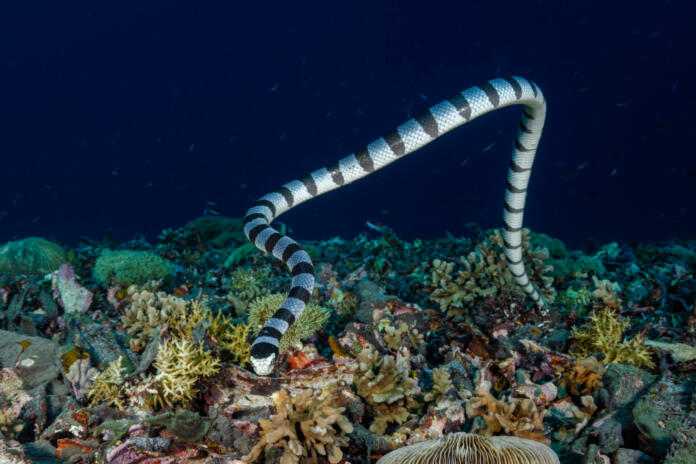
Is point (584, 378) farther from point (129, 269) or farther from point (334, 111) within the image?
point (334, 111)

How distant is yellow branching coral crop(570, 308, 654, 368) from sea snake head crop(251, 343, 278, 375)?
77.8 inches

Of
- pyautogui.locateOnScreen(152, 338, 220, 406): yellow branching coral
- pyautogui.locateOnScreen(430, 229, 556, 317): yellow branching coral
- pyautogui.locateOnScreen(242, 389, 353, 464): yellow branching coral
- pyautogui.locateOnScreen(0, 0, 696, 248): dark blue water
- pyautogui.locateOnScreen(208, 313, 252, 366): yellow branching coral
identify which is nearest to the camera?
pyautogui.locateOnScreen(242, 389, 353, 464): yellow branching coral

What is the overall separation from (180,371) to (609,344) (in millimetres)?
2584

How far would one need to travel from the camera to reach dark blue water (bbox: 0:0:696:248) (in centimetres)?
5088

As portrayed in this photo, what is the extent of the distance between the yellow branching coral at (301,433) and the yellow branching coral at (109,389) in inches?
35.8

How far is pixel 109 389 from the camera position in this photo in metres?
2.15

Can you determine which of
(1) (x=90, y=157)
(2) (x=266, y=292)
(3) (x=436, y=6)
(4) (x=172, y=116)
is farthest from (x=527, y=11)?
(1) (x=90, y=157)

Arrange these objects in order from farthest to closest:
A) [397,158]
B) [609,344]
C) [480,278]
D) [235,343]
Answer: [480,278], [397,158], [609,344], [235,343]

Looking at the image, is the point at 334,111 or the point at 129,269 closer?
the point at 129,269

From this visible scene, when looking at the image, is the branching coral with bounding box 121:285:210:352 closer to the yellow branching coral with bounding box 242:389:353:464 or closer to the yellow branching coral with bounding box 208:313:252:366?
the yellow branching coral with bounding box 208:313:252:366

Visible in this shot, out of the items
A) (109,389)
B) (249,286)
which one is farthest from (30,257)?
(109,389)

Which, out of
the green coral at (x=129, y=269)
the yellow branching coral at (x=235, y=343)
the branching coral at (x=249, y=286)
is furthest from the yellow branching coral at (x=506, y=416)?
the green coral at (x=129, y=269)

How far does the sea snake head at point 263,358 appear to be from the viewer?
7.19ft

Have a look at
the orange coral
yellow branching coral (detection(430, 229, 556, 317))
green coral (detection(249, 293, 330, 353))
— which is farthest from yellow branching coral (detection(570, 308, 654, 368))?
green coral (detection(249, 293, 330, 353))
